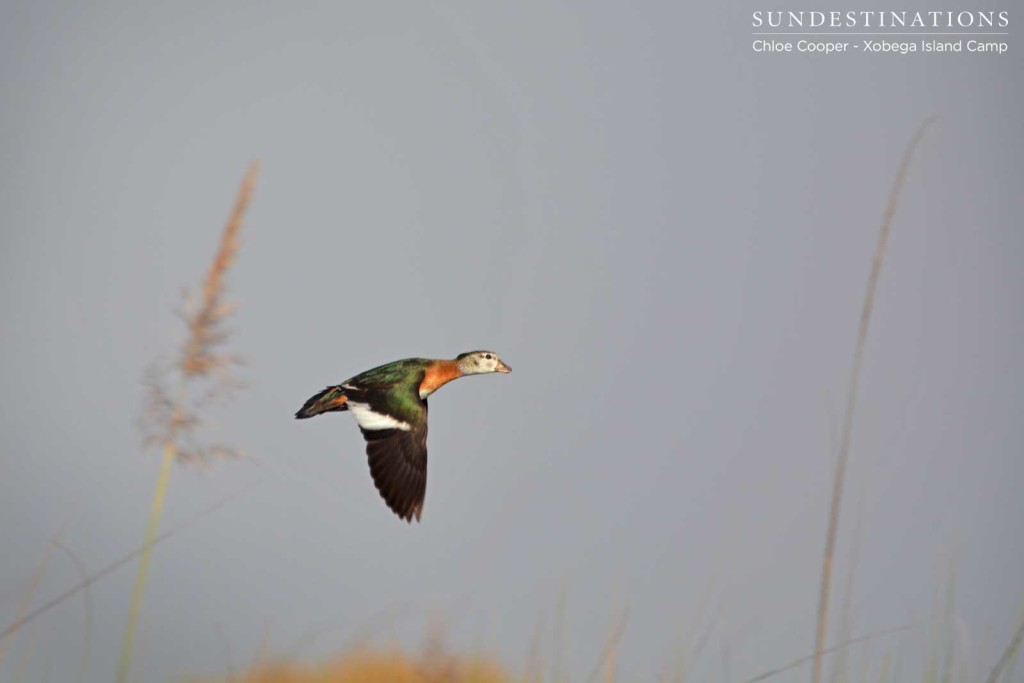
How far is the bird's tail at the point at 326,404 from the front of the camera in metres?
8.35

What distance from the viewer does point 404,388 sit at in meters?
8.53

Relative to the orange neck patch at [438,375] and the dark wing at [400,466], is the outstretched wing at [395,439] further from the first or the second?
the orange neck patch at [438,375]

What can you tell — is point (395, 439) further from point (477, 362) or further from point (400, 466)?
point (477, 362)

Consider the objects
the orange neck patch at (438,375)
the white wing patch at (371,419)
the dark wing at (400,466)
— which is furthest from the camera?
the orange neck patch at (438,375)

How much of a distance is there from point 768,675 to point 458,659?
766 millimetres

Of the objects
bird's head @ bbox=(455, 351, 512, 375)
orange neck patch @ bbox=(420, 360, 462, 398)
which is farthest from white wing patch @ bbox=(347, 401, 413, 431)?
bird's head @ bbox=(455, 351, 512, 375)

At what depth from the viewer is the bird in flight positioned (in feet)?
25.0

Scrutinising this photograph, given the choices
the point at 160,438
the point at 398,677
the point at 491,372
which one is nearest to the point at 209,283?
the point at 160,438

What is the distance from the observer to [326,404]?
836 cm

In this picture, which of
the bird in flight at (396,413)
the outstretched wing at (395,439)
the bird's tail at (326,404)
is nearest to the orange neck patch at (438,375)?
the bird in flight at (396,413)

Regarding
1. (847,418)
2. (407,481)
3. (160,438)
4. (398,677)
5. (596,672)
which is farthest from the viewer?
(407,481)

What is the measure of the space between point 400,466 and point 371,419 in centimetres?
40

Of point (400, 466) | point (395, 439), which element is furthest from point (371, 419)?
point (400, 466)

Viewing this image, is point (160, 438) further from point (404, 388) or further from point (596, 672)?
point (404, 388)
